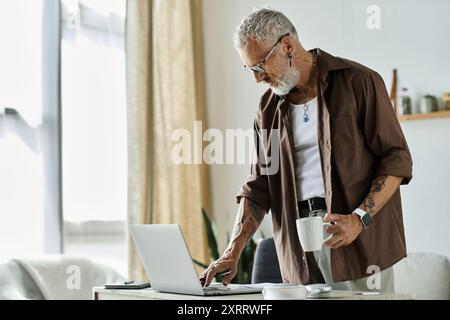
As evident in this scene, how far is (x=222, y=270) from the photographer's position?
2195mm

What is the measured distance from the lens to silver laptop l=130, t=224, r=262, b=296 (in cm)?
193

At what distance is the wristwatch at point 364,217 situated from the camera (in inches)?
82.0

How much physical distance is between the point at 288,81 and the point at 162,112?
2217mm

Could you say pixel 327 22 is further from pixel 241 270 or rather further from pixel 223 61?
pixel 241 270

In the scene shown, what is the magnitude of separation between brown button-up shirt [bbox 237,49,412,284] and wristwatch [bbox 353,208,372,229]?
0.11 metres

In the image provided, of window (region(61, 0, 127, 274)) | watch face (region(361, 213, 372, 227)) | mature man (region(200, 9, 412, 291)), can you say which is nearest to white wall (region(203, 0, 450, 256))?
window (region(61, 0, 127, 274))

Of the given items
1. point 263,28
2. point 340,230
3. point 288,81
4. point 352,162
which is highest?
point 263,28

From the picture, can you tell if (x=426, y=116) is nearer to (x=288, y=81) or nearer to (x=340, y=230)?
(x=288, y=81)

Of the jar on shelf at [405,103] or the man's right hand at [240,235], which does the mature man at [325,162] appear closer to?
the man's right hand at [240,235]

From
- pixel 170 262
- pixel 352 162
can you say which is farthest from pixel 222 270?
pixel 352 162

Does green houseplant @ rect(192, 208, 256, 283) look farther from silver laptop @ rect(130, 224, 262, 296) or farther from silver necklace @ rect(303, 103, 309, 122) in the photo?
silver laptop @ rect(130, 224, 262, 296)

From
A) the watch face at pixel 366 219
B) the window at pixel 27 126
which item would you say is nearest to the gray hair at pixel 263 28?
the watch face at pixel 366 219

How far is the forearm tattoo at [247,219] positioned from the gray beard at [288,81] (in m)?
0.39
